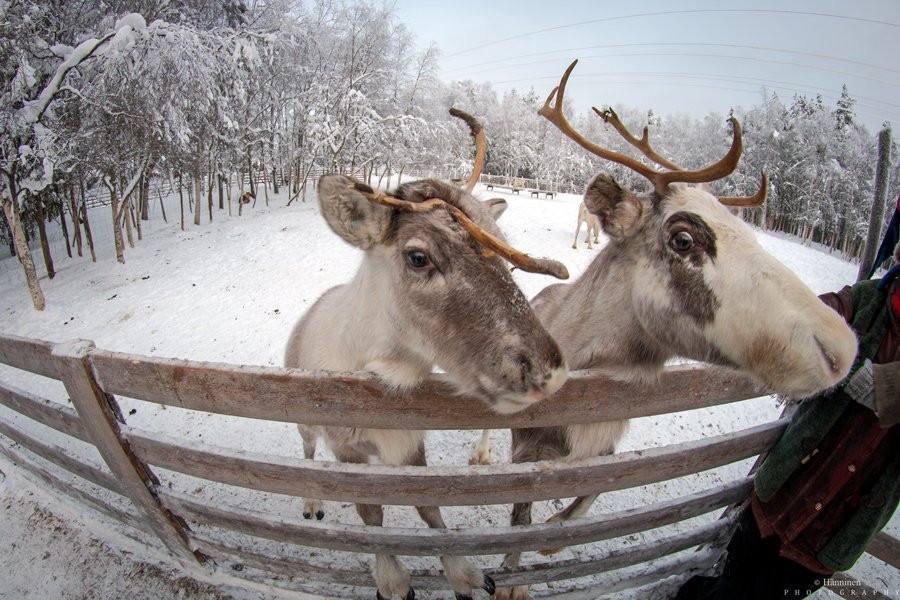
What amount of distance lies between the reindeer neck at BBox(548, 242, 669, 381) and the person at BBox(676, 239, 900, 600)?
2.54ft

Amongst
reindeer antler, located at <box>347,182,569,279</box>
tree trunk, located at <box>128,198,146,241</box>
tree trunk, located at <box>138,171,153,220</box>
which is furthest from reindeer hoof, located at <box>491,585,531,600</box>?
tree trunk, located at <box>128,198,146,241</box>

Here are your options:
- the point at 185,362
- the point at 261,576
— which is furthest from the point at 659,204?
the point at 261,576

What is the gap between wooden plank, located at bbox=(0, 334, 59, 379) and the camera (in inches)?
76.2

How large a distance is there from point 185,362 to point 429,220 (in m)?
1.28

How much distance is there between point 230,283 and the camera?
11.5m

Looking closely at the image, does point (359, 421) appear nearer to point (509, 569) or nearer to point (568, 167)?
point (509, 569)

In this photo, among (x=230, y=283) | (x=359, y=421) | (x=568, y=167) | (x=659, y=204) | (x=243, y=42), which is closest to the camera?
(x=359, y=421)

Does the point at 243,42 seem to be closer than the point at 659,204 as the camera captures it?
No

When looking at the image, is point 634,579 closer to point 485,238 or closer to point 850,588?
point 850,588

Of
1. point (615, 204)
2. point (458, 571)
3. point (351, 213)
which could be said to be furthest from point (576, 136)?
point (458, 571)

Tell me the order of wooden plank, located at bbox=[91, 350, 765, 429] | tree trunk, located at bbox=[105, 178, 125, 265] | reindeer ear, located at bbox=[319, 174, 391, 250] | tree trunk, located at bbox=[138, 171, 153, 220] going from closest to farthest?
wooden plank, located at bbox=[91, 350, 765, 429] < reindeer ear, located at bbox=[319, 174, 391, 250] < tree trunk, located at bbox=[105, 178, 125, 265] < tree trunk, located at bbox=[138, 171, 153, 220]

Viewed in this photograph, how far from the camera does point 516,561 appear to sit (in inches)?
106

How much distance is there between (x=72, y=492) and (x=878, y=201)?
6.18m

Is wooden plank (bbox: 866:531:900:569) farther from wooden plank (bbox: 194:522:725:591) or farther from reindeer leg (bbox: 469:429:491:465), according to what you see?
reindeer leg (bbox: 469:429:491:465)
